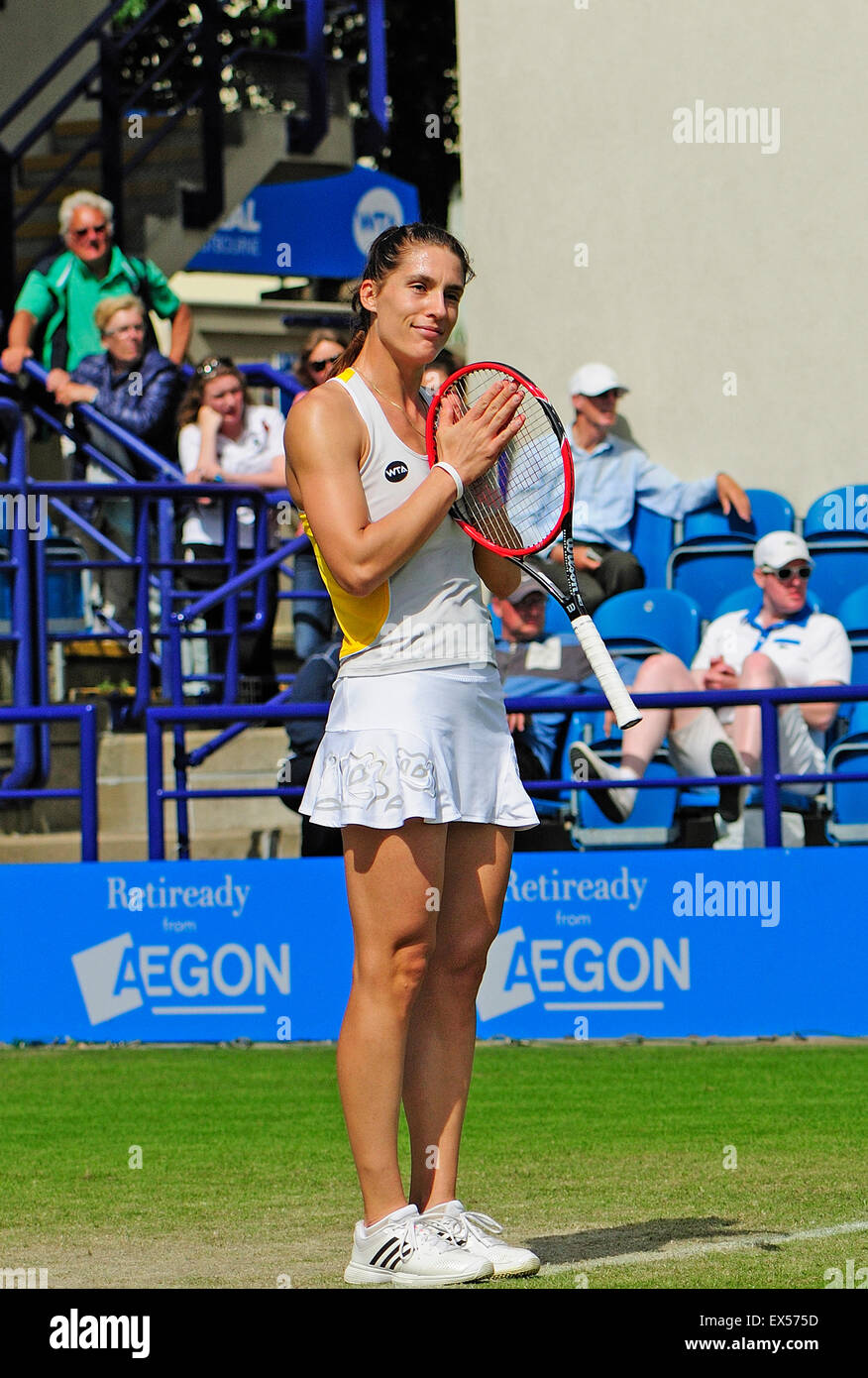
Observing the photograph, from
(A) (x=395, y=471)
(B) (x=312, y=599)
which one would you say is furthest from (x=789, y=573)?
(A) (x=395, y=471)

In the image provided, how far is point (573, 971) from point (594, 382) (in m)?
3.58

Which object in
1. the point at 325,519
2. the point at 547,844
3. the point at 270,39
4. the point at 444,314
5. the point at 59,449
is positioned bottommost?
the point at 547,844

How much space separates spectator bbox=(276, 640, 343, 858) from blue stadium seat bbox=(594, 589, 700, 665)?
1371 millimetres

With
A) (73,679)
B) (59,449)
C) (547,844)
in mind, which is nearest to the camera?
(547,844)

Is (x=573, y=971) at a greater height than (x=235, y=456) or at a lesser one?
lesser

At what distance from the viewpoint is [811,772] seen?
9.58 meters

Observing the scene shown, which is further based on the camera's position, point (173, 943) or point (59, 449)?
point (59, 449)

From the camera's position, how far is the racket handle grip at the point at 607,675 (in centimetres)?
425

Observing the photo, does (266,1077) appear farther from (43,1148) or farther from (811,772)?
(811,772)

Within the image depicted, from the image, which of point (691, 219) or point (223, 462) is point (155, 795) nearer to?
point (223, 462)

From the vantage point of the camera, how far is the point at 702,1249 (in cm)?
454

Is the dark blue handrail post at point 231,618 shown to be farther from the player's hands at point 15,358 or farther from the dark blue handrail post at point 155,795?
the player's hands at point 15,358
